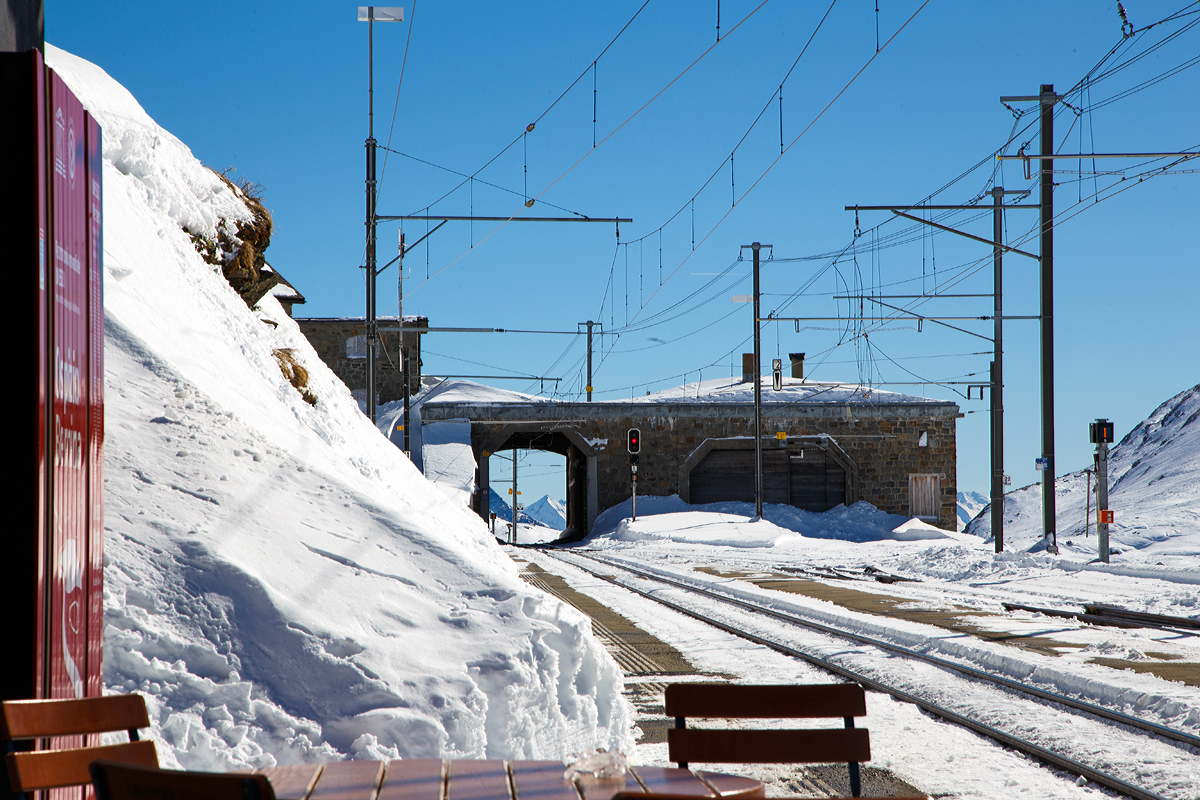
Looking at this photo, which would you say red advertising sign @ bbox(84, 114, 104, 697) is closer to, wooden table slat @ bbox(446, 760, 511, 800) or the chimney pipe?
wooden table slat @ bbox(446, 760, 511, 800)

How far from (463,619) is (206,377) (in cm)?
367

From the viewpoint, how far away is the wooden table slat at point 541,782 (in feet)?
9.32

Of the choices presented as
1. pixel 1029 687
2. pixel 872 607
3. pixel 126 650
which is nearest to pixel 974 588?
pixel 872 607

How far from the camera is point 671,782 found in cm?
297

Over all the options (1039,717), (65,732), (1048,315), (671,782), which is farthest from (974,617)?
(65,732)

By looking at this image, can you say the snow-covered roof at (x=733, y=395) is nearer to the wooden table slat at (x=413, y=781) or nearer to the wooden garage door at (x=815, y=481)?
the wooden garage door at (x=815, y=481)

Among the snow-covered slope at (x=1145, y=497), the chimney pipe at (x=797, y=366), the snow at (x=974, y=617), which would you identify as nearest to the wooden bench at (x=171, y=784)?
the snow at (x=974, y=617)

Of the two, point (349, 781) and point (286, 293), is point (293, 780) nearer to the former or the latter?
point (349, 781)

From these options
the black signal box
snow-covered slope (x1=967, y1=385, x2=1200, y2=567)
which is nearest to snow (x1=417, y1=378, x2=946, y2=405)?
snow-covered slope (x1=967, y1=385, x2=1200, y2=567)

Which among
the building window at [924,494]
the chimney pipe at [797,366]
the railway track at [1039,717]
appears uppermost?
the chimney pipe at [797,366]

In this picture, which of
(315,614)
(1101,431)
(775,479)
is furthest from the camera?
(775,479)

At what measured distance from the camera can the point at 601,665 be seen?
239 inches

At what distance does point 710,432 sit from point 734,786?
3630 centimetres

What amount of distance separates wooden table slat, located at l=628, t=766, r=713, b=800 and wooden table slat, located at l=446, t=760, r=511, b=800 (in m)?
0.42
